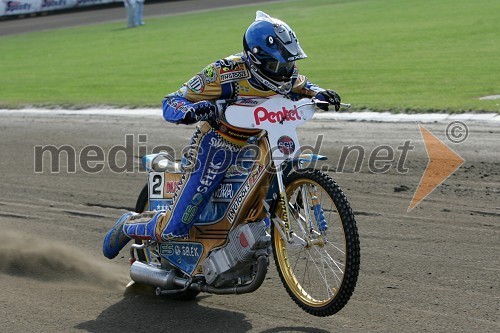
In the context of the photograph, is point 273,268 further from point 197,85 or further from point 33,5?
point 33,5

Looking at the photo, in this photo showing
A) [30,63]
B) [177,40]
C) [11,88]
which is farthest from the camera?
[177,40]

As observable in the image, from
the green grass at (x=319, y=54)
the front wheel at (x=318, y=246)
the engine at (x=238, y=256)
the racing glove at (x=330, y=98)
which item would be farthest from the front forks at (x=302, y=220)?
the green grass at (x=319, y=54)

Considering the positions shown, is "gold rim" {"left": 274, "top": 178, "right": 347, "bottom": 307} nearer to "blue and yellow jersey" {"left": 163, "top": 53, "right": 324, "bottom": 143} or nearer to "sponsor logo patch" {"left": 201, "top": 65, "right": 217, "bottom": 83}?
"blue and yellow jersey" {"left": 163, "top": 53, "right": 324, "bottom": 143}

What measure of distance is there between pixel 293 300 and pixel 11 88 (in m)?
17.5

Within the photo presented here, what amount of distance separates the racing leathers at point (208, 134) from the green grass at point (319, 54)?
25.9 feet

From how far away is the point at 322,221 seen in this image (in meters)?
5.40

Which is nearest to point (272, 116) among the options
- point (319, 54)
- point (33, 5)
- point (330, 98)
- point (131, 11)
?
point (330, 98)

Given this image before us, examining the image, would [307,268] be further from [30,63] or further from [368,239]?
[30,63]

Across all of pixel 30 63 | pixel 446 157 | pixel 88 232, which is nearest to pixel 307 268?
pixel 88 232

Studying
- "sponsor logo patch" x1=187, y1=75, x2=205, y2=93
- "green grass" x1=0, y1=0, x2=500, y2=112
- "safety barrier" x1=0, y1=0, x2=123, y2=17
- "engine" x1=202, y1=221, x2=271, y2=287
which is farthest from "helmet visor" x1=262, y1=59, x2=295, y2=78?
"safety barrier" x1=0, y1=0, x2=123, y2=17

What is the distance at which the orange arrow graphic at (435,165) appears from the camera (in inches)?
353

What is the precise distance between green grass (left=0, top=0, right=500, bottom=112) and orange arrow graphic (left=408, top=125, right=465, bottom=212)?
2141mm

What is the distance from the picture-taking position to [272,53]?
5594mm

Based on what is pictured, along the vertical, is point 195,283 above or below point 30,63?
below
